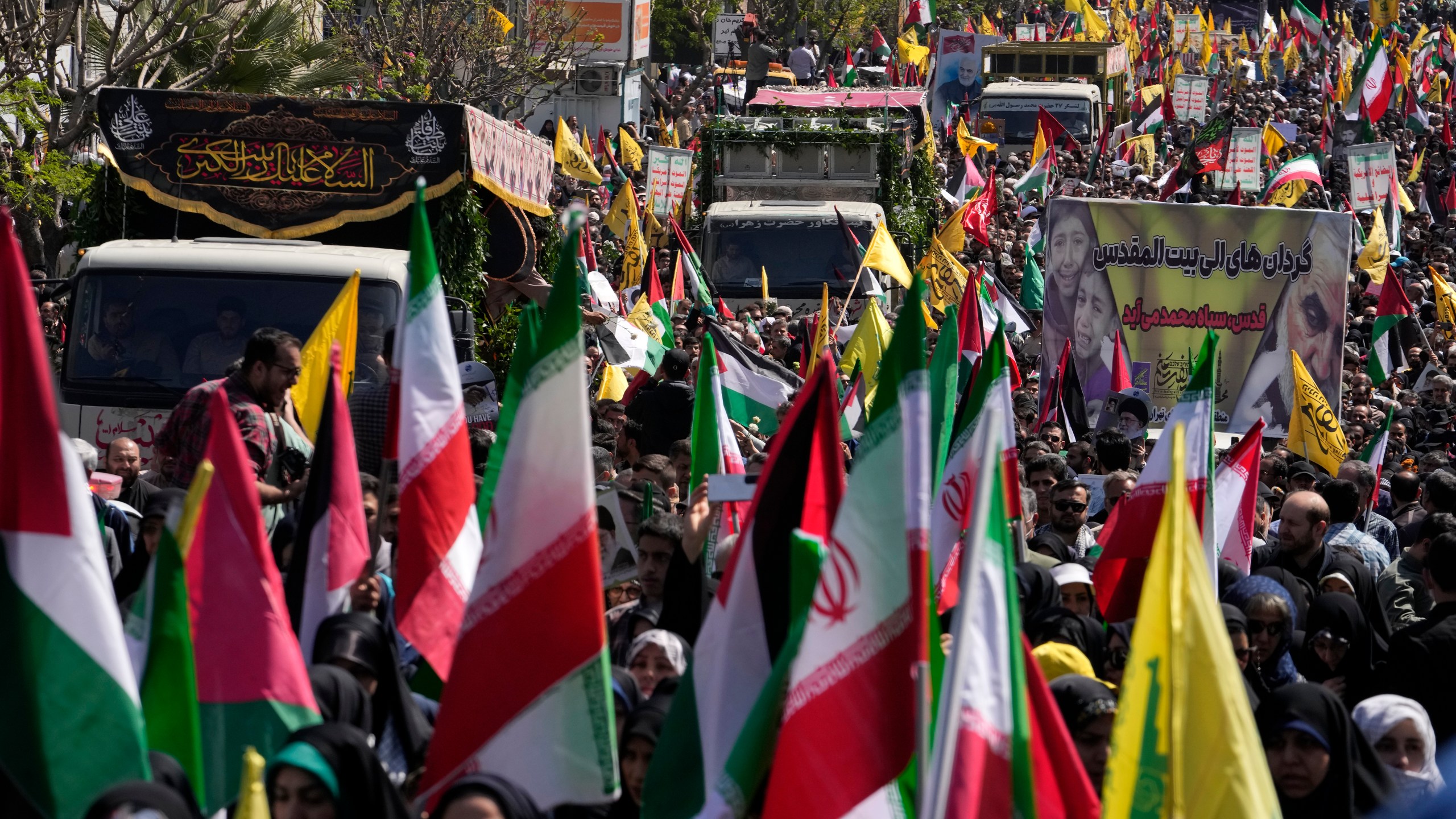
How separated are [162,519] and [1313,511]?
4.01m

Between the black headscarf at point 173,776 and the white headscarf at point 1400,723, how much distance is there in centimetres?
Result: 280

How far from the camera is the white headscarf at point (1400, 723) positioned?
4.93m

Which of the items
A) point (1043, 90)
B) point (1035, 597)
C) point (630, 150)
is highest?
point (1035, 597)

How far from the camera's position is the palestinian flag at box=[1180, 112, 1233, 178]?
2361 centimetres

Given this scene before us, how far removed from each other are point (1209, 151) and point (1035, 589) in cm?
1832

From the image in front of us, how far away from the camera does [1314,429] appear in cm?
1138

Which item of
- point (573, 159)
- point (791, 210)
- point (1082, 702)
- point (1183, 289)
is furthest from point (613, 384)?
point (573, 159)

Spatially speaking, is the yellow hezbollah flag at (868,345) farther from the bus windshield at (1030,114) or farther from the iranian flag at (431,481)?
the bus windshield at (1030,114)

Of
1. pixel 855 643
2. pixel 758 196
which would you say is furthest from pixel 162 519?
pixel 758 196

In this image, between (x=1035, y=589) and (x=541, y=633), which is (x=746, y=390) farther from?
(x=541, y=633)

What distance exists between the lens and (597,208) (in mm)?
24938

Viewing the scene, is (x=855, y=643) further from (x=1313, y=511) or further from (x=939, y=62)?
(x=939, y=62)

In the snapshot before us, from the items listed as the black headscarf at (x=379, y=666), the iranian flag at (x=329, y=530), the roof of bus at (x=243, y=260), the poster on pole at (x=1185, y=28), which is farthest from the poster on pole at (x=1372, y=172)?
the poster on pole at (x=1185, y=28)

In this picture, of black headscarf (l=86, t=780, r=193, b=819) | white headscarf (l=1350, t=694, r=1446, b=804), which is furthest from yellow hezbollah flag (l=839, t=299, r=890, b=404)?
black headscarf (l=86, t=780, r=193, b=819)
